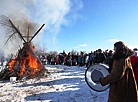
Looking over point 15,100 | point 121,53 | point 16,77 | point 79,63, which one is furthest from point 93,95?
point 79,63

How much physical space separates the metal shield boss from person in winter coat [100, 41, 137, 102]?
25.8 inches

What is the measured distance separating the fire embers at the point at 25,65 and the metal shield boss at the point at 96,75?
7612 mm

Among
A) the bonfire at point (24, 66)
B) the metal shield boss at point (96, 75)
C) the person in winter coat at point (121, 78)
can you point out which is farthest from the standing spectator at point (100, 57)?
the person in winter coat at point (121, 78)

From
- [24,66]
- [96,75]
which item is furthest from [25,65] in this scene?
[96,75]

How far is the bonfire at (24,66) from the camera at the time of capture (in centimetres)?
1171

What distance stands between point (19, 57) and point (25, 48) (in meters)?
0.77

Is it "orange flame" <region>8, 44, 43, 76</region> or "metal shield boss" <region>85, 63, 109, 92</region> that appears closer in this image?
"metal shield boss" <region>85, 63, 109, 92</region>

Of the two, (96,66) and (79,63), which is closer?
(96,66)

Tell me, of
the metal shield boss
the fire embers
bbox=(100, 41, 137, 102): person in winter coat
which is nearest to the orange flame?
the fire embers

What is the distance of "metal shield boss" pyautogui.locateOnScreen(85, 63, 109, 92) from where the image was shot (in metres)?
4.27

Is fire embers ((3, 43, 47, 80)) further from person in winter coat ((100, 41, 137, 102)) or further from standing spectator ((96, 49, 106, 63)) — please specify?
person in winter coat ((100, 41, 137, 102))

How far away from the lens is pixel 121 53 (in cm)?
350

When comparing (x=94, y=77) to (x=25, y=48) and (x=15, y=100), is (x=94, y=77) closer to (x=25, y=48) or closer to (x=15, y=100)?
(x=15, y=100)

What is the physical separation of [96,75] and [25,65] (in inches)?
329
